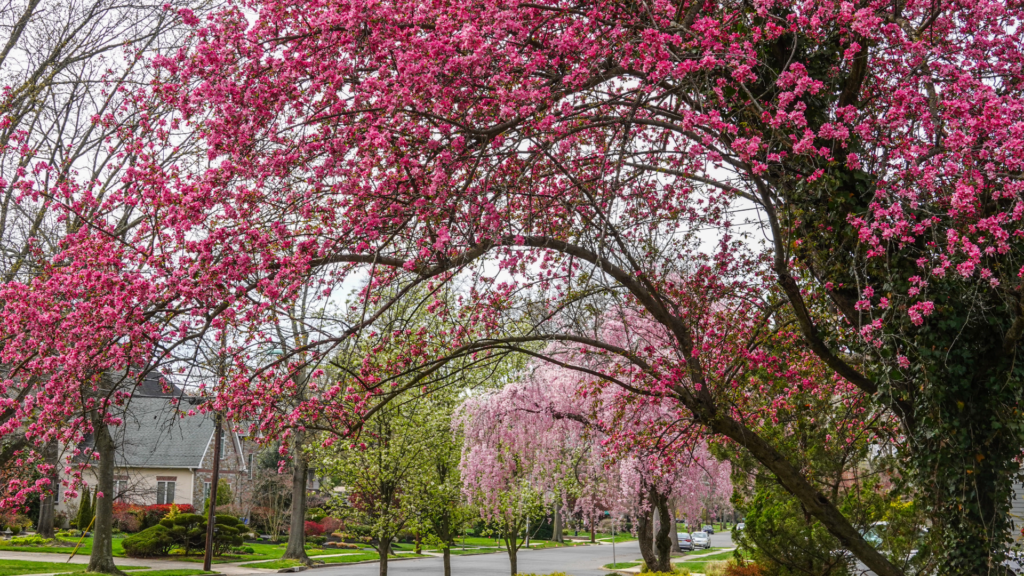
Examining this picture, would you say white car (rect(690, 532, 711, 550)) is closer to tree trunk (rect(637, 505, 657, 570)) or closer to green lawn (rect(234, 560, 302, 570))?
green lawn (rect(234, 560, 302, 570))

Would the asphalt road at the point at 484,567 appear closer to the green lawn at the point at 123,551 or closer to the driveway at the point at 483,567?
the driveway at the point at 483,567

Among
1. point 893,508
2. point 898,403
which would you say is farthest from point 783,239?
point 893,508

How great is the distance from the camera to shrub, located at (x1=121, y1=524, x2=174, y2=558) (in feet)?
82.3

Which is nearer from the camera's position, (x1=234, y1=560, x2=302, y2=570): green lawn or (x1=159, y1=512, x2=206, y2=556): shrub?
(x1=234, y1=560, x2=302, y2=570): green lawn

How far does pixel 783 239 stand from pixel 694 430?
8.85ft

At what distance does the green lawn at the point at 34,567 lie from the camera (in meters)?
17.6

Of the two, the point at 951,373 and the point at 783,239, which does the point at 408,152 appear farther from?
the point at 951,373

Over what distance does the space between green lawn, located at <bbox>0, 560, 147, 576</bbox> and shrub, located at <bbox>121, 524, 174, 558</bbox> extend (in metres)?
4.52

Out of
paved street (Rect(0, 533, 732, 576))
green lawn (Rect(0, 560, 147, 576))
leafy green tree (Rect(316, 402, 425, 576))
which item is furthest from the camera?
paved street (Rect(0, 533, 732, 576))

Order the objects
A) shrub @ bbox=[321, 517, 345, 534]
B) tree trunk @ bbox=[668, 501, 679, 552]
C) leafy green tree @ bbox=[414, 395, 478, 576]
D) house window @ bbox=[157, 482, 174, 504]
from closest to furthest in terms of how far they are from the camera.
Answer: leafy green tree @ bbox=[414, 395, 478, 576] < tree trunk @ bbox=[668, 501, 679, 552] < house window @ bbox=[157, 482, 174, 504] < shrub @ bbox=[321, 517, 345, 534]

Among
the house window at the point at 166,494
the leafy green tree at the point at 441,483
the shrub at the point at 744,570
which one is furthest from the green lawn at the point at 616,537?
the shrub at the point at 744,570

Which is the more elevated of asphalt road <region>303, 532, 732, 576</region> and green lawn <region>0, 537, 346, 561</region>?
green lawn <region>0, 537, 346, 561</region>

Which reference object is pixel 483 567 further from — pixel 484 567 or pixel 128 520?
pixel 128 520

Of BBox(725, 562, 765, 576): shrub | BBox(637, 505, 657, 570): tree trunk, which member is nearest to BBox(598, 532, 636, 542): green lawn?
BBox(637, 505, 657, 570): tree trunk
